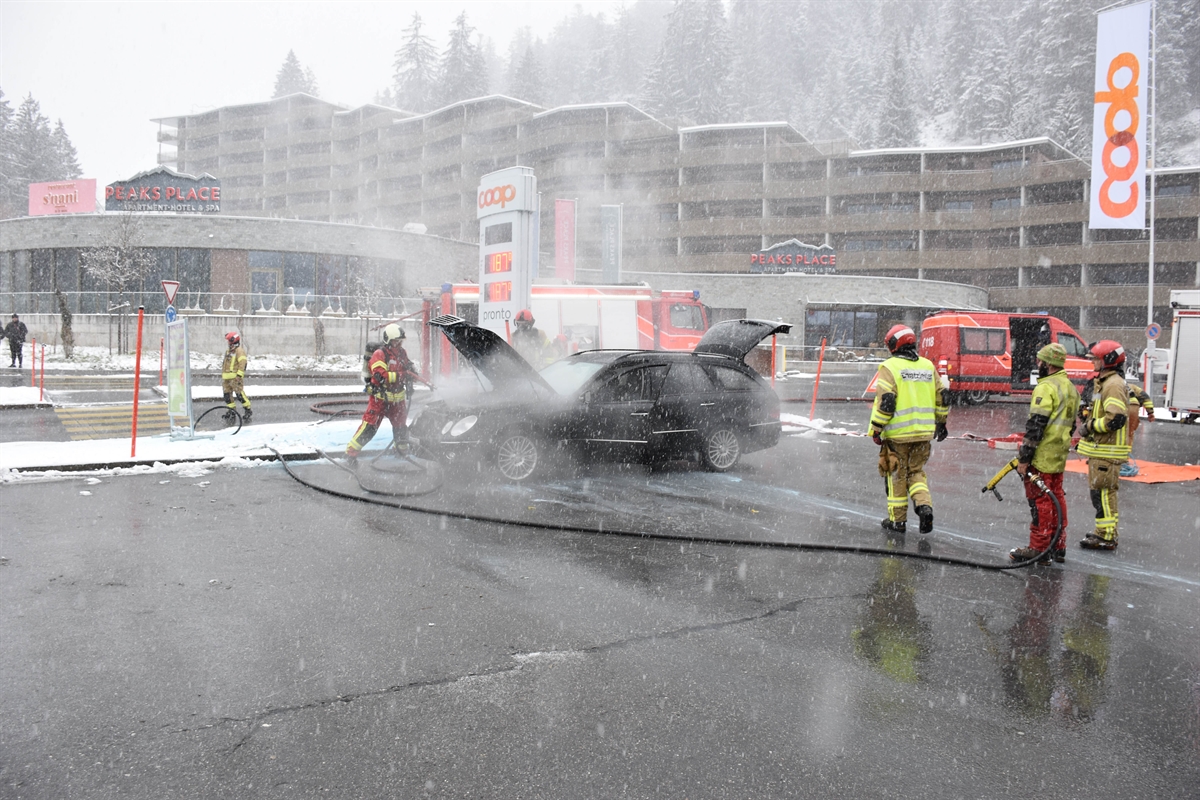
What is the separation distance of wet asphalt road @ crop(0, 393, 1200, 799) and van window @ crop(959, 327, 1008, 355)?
15593 millimetres

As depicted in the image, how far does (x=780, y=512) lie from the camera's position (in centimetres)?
827

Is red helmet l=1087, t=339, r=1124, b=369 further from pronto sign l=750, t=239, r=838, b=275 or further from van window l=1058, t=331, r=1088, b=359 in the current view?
pronto sign l=750, t=239, r=838, b=275

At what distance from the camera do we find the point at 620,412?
9.66m

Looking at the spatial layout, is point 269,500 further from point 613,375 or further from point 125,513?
point 613,375

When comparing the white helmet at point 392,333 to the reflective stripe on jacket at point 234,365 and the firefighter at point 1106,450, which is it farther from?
the firefighter at point 1106,450

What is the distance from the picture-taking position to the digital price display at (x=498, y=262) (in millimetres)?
16219

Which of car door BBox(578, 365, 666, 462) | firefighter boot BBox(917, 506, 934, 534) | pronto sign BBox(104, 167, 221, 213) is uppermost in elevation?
pronto sign BBox(104, 167, 221, 213)

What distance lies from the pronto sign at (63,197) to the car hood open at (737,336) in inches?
1634

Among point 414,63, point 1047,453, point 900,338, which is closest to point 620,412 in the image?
point 900,338

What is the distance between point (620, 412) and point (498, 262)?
769 centimetres

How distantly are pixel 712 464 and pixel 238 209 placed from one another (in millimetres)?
91102

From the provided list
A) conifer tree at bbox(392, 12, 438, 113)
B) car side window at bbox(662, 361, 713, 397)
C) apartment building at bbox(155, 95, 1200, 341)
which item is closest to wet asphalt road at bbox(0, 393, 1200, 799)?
car side window at bbox(662, 361, 713, 397)

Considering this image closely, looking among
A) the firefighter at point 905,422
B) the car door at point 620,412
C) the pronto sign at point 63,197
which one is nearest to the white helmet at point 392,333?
the car door at point 620,412

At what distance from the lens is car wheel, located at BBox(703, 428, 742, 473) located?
10.4 meters
